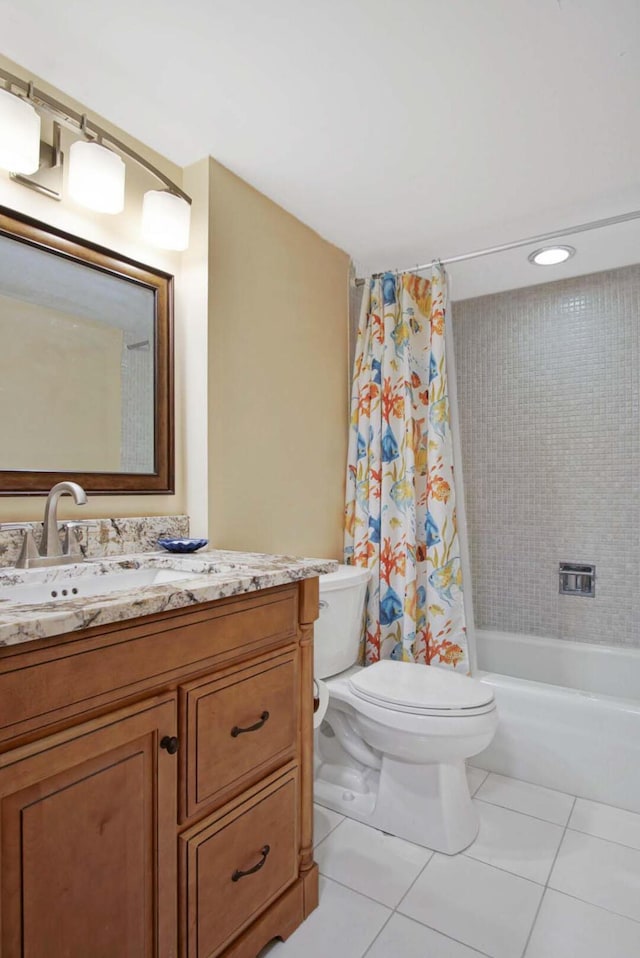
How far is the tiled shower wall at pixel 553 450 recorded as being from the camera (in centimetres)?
250

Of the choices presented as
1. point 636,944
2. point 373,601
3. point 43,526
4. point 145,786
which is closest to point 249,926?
point 145,786

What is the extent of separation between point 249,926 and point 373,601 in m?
1.28

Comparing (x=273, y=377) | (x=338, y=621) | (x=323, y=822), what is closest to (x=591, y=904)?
(x=323, y=822)

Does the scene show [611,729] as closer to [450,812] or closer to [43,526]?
[450,812]

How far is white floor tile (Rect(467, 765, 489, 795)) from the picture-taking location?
75.6 inches

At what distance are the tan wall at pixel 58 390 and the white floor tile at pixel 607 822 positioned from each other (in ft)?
6.03

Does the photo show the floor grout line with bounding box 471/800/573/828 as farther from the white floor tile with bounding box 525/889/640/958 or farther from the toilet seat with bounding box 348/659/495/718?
the toilet seat with bounding box 348/659/495/718

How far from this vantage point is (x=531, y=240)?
82.5 inches

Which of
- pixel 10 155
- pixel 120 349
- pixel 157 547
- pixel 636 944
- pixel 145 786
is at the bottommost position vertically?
pixel 636 944

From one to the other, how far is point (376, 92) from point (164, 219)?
2.27ft

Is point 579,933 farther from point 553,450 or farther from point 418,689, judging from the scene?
point 553,450

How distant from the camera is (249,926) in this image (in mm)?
1151

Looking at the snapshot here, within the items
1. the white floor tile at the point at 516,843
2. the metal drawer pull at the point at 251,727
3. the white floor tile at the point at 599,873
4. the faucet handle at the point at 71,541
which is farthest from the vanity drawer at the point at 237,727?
the white floor tile at the point at 599,873

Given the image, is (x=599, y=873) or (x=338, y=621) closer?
(x=599, y=873)
